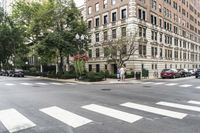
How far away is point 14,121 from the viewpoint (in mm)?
6859

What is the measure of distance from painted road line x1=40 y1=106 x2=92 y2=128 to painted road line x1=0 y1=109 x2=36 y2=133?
37.2 inches

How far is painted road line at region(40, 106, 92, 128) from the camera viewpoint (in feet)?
21.5

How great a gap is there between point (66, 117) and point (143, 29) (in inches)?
1314

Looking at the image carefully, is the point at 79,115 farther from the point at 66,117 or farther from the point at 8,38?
the point at 8,38

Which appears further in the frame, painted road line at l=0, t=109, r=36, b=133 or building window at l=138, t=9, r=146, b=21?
building window at l=138, t=9, r=146, b=21

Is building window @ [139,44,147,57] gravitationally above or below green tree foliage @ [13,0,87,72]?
below

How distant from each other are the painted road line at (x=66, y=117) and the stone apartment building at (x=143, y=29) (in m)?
28.2

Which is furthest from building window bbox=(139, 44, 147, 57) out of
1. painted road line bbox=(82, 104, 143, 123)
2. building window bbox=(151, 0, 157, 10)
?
painted road line bbox=(82, 104, 143, 123)

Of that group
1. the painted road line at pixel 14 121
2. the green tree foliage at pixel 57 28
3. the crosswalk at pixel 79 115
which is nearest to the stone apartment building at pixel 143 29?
the green tree foliage at pixel 57 28

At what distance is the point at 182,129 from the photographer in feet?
19.6

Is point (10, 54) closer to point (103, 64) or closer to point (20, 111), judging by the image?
point (103, 64)

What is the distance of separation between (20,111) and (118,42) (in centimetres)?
2451

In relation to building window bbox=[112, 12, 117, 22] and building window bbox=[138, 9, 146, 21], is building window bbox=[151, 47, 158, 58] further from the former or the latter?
building window bbox=[112, 12, 117, 22]

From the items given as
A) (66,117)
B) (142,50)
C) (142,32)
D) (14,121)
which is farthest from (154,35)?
(14,121)
